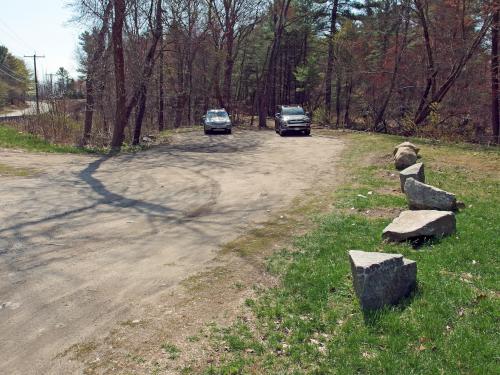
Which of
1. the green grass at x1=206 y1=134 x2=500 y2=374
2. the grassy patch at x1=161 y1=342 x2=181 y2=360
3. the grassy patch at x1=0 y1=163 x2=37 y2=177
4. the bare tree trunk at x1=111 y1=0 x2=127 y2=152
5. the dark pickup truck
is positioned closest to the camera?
the green grass at x1=206 y1=134 x2=500 y2=374

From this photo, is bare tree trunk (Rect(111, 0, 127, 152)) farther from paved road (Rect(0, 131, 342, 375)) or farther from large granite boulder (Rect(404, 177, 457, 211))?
large granite boulder (Rect(404, 177, 457, 211))

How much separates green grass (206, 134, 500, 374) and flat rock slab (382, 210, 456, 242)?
0.51ft

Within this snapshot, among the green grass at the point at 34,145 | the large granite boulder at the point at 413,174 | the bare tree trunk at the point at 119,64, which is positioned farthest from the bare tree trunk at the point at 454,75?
the green grass at the point at 34,145

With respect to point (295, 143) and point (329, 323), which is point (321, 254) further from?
point (295, 143)

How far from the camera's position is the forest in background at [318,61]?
23.1 meters

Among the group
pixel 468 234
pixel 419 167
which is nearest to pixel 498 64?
pixel 419 167

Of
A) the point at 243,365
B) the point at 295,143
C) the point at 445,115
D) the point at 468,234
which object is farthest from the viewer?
the point at 445,115

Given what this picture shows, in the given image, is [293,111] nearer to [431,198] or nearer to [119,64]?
[119,64]

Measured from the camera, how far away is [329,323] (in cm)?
450

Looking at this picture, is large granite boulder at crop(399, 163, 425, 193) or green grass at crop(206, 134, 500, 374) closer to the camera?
green grass at crop(206, 134, 500, 374)

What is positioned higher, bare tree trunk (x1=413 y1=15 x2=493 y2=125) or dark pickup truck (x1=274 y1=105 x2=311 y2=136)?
bare tree trunk (x1=413 y1=15 x2=493 y2=125)

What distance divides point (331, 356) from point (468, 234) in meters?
3.80

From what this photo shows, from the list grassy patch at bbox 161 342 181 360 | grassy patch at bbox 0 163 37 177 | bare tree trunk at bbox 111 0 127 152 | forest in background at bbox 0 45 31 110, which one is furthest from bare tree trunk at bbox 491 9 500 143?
forest in background at bbox 0 45 31 110

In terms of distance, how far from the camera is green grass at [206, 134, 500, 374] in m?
3.80
